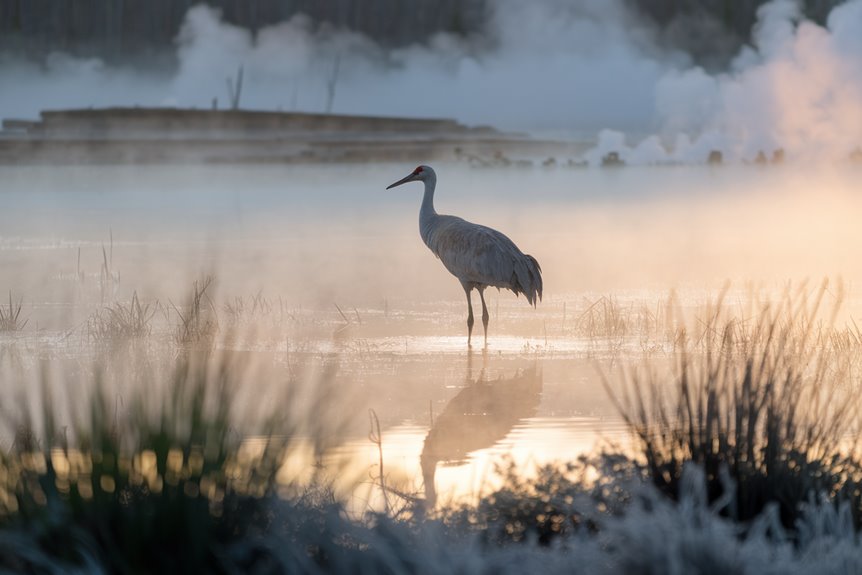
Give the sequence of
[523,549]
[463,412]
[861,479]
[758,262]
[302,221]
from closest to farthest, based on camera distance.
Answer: [523,549] → [861,479] → [463,412] → [758,262] → [302,221]

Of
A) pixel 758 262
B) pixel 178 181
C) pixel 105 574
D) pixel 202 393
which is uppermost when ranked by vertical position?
pixel 178 181

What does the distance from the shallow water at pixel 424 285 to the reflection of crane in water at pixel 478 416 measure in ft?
0.08

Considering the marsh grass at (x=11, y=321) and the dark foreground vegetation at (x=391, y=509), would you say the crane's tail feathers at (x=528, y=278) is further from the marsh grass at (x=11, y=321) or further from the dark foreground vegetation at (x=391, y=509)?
the dark foreground vegetation at (x=391, y=509)

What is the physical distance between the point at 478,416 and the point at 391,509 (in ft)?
11.9

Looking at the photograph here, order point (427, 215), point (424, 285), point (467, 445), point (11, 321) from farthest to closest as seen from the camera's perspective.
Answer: point (424, 285), point (427, 215), point (11, 321), point (467, 445)

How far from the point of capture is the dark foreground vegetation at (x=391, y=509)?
181 inches

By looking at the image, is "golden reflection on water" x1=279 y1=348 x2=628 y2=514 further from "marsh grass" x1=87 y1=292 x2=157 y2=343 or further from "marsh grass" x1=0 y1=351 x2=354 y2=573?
"marsh grass" x1=87 y1=292 x2=157 y2=343

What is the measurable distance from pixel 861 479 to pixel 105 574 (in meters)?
2.92

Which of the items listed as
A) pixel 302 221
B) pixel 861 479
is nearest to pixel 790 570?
pixel 861 479

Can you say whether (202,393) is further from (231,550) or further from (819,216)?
(819,216)

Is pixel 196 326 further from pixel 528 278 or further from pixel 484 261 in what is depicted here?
pixel 528 278

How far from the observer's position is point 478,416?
926 cm

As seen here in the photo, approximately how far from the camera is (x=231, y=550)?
484 centimetres

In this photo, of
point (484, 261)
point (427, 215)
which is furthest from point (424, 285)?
point (484, 261)
